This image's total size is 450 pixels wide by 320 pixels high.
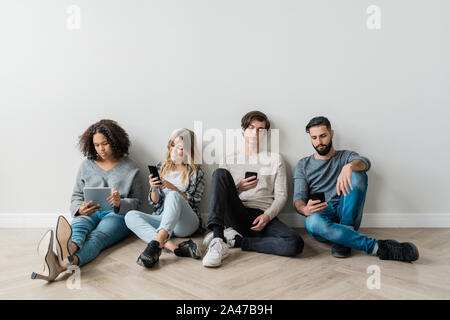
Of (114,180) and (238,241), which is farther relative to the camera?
(114,180)

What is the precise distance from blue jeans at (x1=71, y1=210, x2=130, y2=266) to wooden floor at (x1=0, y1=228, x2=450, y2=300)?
64 mm

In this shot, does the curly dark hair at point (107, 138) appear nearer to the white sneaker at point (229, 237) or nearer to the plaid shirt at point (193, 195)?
the plaid shirt at point (193, 195)

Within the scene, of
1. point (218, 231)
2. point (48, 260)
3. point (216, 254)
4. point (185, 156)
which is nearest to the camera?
point (48, 260)

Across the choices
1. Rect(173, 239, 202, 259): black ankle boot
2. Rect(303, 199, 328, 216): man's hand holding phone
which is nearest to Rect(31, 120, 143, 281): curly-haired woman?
Rect(173, 239, 202, 259): black ankle boot

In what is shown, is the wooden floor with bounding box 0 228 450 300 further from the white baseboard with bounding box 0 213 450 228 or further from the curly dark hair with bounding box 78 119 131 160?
the curly dark hair with bounding box 78 119 131 160

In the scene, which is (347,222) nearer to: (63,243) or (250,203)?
(250,203)

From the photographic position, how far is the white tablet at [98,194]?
2.22 meters

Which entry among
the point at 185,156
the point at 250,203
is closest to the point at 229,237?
the point at 250,203

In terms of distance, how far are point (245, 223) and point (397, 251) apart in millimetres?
916

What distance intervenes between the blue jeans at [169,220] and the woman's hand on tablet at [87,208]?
27 centimetres

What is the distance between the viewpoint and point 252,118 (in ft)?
8.10

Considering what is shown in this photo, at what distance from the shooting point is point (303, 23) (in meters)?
2.52
